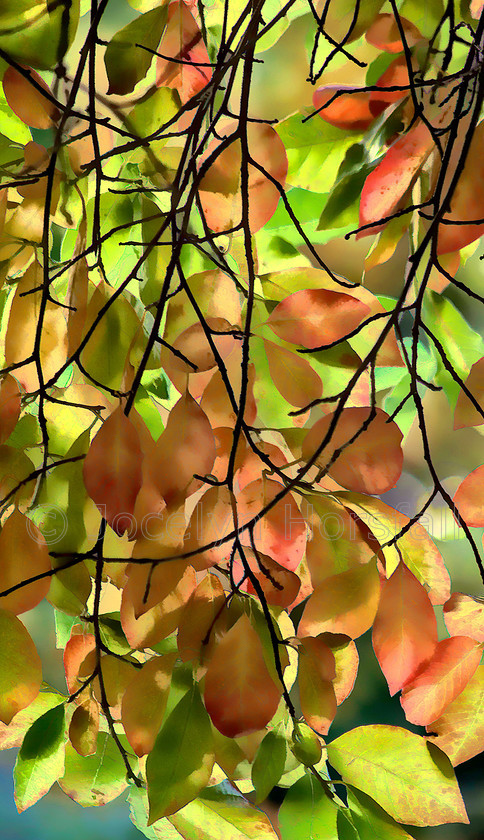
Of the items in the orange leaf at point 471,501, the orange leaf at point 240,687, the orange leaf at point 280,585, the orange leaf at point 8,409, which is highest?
the orange leaf at point 8,409

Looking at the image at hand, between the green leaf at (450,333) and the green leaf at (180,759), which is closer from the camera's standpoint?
the green leaf at (180,759)

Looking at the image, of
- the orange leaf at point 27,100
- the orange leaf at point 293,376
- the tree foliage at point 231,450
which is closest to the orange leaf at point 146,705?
the tree foliage at point 231,450

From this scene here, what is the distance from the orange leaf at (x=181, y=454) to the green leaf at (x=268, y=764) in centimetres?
11

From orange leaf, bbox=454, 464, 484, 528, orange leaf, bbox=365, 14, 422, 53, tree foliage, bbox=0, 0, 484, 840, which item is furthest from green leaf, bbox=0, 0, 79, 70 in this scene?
orange leaf, bbox=454, 464, 484, 528

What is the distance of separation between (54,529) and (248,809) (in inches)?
5.5

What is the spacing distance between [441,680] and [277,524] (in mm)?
85

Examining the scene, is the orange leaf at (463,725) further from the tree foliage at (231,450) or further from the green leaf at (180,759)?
the green leaf at (180,759)

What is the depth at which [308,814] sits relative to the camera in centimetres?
27

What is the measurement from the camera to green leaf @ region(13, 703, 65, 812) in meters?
0.29

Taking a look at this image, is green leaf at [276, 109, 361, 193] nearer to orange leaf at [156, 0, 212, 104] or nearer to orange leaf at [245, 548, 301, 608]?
orange leaf at [156, 0, 212, 104]

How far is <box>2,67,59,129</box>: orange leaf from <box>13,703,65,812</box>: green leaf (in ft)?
0.80

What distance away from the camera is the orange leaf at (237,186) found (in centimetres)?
27

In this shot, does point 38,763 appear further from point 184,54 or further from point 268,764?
point 184,54

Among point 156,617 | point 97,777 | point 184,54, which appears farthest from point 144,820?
point 184,54
